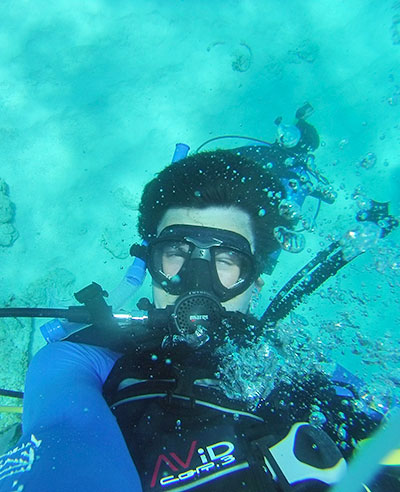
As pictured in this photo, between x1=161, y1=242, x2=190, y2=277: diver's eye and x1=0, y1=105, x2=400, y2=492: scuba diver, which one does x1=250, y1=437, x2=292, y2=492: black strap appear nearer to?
x1=0, y1=105, x2=400, y2=492: scuba diver

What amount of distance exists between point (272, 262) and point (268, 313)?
0.76 meters

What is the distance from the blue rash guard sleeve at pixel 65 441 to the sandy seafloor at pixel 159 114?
213 inches

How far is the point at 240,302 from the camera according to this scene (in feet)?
9.77

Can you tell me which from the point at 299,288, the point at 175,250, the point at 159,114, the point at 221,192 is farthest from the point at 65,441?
the point at 159,114

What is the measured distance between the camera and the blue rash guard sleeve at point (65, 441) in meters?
1.29

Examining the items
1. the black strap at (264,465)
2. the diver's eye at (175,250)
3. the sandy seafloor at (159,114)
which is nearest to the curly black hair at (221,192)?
the diver's eye at (175,250)

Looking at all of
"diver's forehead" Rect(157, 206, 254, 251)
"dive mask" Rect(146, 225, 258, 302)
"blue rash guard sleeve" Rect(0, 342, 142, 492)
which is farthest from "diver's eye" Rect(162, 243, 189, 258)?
"blue rash guard sleeve" Rect(0, 342, 142, 492)

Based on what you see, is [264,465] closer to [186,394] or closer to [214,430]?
[214,430]

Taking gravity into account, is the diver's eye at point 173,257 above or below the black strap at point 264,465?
above

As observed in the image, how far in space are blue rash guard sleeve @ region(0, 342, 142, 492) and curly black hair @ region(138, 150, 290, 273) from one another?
1802mm

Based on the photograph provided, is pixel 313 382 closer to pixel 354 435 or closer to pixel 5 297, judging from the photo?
pixel 354 435

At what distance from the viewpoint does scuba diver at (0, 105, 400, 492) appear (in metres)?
1.56

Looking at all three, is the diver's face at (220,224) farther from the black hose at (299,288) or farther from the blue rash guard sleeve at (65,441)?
the blue rash guard sleeve at (65,441)

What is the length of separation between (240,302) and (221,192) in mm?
1077
